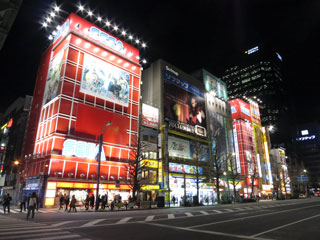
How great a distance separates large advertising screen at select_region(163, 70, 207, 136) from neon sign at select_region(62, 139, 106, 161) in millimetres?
19875

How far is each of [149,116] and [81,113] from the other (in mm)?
15266

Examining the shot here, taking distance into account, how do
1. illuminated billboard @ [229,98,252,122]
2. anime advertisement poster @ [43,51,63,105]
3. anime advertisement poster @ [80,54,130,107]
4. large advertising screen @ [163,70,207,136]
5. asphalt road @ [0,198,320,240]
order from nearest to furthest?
asphalt road @ [0,198,320,240] → anime advertisement poster @ [43,51,63,105] → anime advertisement poster @ [80,54,130,107] → large advertising screen @ [163,70,207,136] → illuminated billboard @ [229,98,252,122]

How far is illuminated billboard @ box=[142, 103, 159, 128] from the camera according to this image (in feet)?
151

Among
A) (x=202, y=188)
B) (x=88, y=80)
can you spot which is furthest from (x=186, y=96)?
(x=88, y=80)

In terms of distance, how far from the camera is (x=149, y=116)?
46812 millimetres

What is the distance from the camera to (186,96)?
2254 inches

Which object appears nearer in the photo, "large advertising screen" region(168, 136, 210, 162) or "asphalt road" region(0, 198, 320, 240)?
"asphalt road" region(0, 198, 320, 240)

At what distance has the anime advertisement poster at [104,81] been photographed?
126ft

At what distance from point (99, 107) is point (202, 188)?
104ft

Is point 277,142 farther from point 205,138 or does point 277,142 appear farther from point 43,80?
point 43,80

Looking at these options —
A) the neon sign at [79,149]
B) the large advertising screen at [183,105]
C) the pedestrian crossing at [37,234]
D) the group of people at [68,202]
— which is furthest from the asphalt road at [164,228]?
the large advertising screen at [183,105]

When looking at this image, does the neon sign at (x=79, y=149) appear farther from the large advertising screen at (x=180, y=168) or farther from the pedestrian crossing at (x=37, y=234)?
the pedestrian crossing at (x=37, y=234)

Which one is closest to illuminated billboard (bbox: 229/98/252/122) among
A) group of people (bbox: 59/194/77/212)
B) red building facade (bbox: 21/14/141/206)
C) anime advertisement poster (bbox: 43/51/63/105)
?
red building facade (bbox: 21/14/141/206)

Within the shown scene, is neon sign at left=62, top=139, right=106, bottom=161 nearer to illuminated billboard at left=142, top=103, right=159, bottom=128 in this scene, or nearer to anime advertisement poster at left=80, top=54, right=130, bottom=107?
anime advertisement poster at left=80, top=54, right=130, bottom=107
